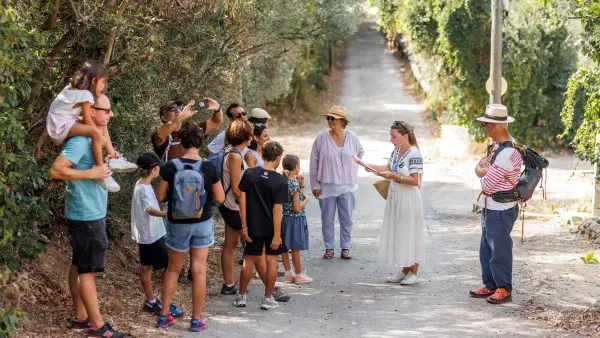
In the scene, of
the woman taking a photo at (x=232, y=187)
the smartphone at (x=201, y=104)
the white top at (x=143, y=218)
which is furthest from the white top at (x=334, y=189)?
the white top at (x=143, y=218)

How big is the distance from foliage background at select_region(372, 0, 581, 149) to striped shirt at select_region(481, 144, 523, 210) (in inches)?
525

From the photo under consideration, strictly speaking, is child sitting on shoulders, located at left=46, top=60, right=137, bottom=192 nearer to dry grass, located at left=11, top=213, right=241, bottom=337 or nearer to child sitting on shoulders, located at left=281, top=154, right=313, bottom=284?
dry grass, located at left=11, top=213, right=241, bottom=337

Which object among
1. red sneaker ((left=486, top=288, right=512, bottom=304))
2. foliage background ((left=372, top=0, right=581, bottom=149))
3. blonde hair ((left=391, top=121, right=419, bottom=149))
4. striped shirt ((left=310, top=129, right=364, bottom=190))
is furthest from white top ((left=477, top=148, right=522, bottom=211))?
foliage background ((left=372, top=0, right=581, bottom=149))

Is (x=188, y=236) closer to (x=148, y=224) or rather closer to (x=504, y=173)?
(x=148, y=224)

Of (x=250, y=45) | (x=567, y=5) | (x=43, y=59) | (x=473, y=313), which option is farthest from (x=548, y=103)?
(x=43, y=59)

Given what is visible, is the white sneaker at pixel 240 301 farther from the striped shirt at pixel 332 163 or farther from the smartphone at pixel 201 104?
the striped shirt at pixel 332 163

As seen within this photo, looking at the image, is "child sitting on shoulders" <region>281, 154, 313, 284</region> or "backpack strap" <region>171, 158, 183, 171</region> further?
"child sitting on shoulders" <region>281, 154, 313, 284</region>

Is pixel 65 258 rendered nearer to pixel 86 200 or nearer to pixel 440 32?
pixel 86 200

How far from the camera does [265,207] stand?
7277 mm

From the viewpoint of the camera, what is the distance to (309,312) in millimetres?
7469

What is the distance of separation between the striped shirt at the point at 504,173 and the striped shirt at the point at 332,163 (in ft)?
7.99

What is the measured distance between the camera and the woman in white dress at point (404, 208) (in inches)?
329

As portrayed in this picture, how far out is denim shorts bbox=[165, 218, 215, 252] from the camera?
6652 mm

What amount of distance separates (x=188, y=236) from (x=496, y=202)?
2.90 meters
